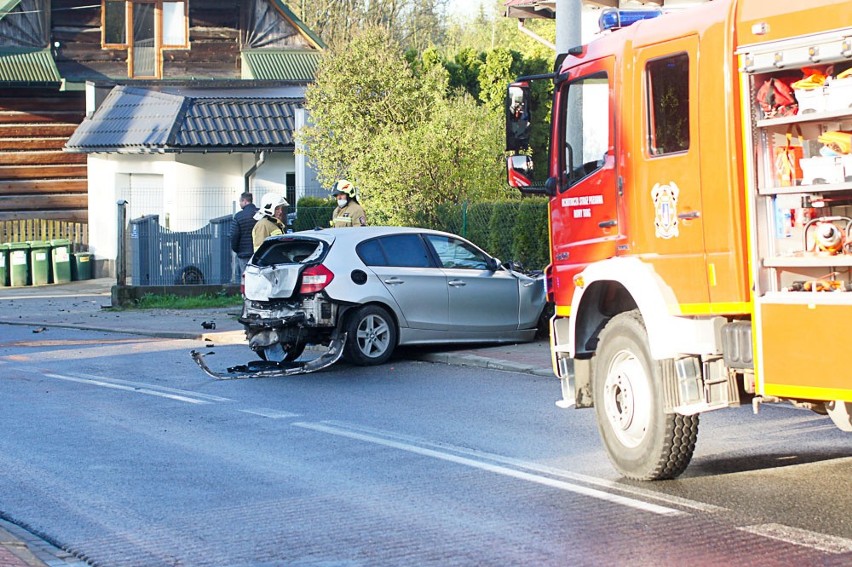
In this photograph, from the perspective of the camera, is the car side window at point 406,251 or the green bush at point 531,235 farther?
the green bush at point 531,235

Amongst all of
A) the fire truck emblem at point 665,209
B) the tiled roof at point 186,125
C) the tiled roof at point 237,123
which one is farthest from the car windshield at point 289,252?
the tiled roof at point 237,123

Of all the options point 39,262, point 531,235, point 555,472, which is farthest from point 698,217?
point 39,262

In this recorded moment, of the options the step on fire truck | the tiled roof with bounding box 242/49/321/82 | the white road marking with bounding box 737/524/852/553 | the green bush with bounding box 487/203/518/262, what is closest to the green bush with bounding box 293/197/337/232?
the green bush with bounding box 487/203/518/262

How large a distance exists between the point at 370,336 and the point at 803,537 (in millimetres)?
9098

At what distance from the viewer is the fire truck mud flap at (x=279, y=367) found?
14922 millimetres

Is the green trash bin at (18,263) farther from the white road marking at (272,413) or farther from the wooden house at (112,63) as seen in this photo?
the white road marking at (272,413)

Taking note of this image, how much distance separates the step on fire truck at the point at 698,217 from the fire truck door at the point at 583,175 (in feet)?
0.05

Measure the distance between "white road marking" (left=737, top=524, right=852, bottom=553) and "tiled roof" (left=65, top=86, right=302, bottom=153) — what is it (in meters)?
27.3

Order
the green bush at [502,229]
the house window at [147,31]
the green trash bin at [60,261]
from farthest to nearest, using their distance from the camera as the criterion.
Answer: the house window at [147,31], the green trash bin at [60,261], the green bush at [502,229]

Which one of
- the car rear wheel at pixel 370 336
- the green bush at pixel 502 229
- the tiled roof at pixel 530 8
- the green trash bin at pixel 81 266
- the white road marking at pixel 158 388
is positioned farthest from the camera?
the green trash bin at pixel 81 266

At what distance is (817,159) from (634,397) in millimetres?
2086

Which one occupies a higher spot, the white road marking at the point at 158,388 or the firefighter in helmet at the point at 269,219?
the firefighter in helmet at the point at 269,219

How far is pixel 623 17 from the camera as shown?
9062 mm

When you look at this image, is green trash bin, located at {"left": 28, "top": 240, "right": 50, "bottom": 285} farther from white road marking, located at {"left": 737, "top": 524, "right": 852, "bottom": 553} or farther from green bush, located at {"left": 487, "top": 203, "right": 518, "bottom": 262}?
white road marking, located at {"left": 737, "top": 524, "right": 852, "bottom": 553}
